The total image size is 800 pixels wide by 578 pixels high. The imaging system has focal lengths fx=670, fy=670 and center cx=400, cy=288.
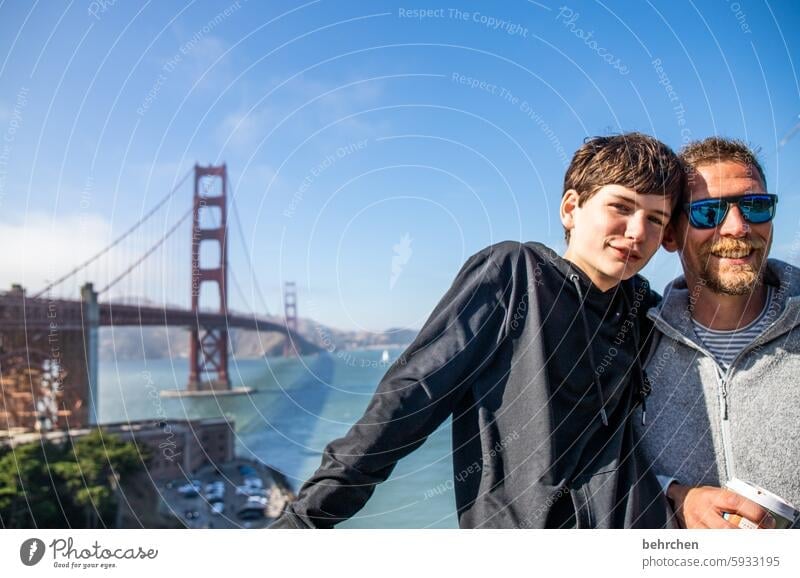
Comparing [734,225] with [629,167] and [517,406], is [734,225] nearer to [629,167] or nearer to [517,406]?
[629,167]

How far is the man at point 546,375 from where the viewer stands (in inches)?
34.9

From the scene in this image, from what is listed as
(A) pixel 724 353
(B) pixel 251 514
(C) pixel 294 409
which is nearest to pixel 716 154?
(A) pixel 724 353

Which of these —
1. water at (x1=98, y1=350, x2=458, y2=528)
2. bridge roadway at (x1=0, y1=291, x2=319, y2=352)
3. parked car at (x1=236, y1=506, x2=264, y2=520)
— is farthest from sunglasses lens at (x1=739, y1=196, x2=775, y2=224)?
parked car at (x1=236, y1=506, x2=264, y2=520)

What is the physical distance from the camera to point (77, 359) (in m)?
11.7

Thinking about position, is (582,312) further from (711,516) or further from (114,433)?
(114,433)

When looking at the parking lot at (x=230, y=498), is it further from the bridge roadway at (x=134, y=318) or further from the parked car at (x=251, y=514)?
the bridge roadway at (x=134, y=318)

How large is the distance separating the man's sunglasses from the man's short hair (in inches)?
1.6

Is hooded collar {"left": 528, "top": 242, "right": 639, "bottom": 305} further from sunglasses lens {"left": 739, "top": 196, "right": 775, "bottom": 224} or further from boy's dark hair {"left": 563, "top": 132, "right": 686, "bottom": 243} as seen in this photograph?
sunglasses lens {"left": 739, "top": 196, "right": 775, "bottom": 224}

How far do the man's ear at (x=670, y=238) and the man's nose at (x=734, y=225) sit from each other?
7 cm

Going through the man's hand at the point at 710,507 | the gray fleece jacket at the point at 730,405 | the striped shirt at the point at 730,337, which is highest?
the striped shirt at the point at 730,337

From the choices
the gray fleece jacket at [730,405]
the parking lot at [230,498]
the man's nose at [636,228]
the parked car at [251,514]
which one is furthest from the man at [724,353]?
the parked car at [251,514]
